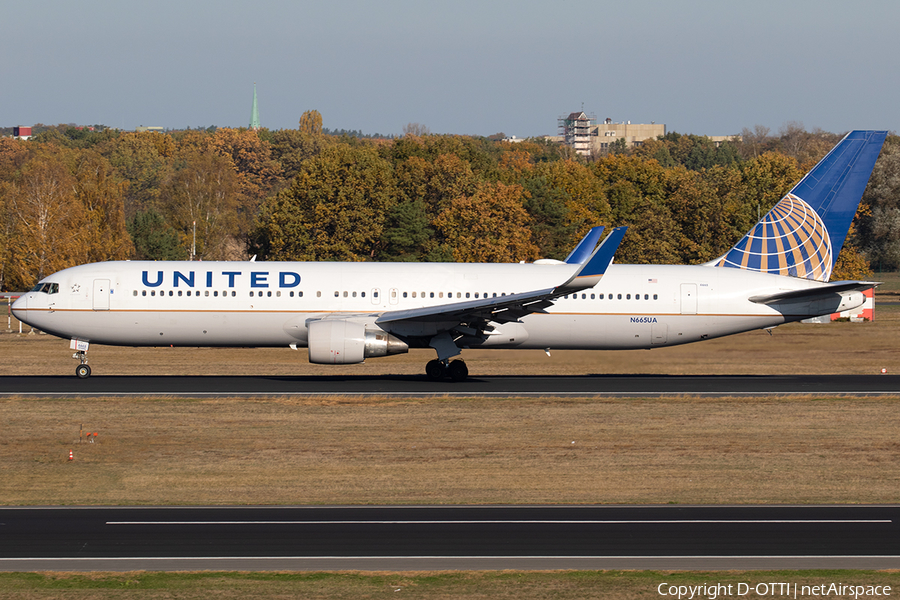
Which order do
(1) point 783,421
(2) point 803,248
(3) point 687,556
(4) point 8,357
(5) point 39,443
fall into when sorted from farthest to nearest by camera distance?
(4) point 8,357 < (2) point 803,248 < (1) point 783,421 < (5) point 39,443 < (3) point 687,556

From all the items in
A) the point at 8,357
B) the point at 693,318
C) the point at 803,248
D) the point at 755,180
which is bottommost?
the point at 8,357

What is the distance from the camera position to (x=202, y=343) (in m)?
34.9

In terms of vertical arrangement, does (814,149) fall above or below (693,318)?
above

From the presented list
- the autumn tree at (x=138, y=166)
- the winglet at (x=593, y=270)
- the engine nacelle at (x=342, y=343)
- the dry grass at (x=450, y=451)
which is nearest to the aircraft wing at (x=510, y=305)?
the winglet at (x=593, y=270)

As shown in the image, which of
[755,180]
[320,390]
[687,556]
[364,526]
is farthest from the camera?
[755,180]

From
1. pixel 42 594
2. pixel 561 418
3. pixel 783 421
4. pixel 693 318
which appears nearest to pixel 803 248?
pixel 693 318

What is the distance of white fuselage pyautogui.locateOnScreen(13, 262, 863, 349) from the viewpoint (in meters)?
34.6

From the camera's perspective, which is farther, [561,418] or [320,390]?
[320,390]

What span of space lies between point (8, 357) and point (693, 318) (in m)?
29.9

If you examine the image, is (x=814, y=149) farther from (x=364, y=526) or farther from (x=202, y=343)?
(x=364, y=526)

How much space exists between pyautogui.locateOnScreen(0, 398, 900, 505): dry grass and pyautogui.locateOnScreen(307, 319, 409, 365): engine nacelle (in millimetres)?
2863

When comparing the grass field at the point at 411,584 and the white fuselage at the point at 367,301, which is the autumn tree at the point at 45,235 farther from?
the grass field at the point at 411,584

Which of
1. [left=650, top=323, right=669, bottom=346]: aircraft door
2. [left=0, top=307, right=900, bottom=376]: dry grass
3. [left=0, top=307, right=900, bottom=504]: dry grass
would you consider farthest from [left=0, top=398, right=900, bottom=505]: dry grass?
[left=0, top=307, right=900, bottom=376]: dry grass

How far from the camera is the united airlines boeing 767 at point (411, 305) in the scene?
3412 centimetres
